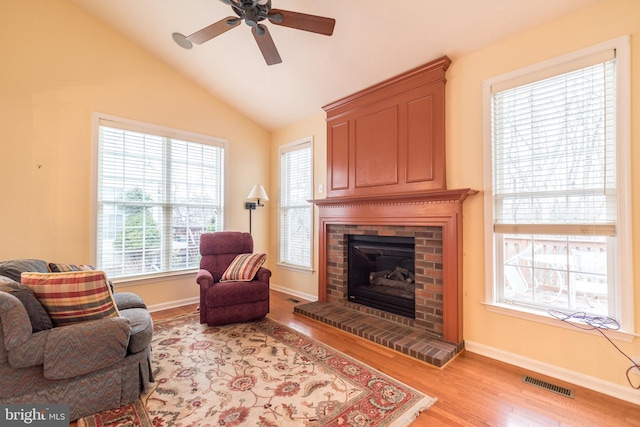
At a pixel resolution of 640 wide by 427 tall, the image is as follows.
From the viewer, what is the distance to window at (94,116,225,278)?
11.6 ft

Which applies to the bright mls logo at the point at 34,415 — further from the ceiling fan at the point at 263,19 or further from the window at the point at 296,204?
the window at the point at 296,204

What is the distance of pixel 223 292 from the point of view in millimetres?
3203

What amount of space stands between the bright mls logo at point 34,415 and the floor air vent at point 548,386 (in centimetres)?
316

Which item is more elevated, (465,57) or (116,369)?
(465,57)

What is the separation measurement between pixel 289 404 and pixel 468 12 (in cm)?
330

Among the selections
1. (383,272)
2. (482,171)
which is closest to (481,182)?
(482,171)

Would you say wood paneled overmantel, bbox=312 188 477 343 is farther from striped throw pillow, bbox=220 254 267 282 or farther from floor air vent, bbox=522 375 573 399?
striped throw pillow, bbox=220 254 267 282

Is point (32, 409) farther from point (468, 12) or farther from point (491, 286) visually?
point (468, 12)

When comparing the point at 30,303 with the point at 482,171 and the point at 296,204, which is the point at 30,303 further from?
the point at 482,171

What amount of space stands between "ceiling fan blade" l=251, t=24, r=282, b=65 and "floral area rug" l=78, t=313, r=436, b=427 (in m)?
2.71

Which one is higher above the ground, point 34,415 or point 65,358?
point 65,358

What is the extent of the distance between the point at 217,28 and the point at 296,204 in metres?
2.79

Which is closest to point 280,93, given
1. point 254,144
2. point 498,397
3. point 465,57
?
point 254,144

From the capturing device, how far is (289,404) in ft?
6.25
